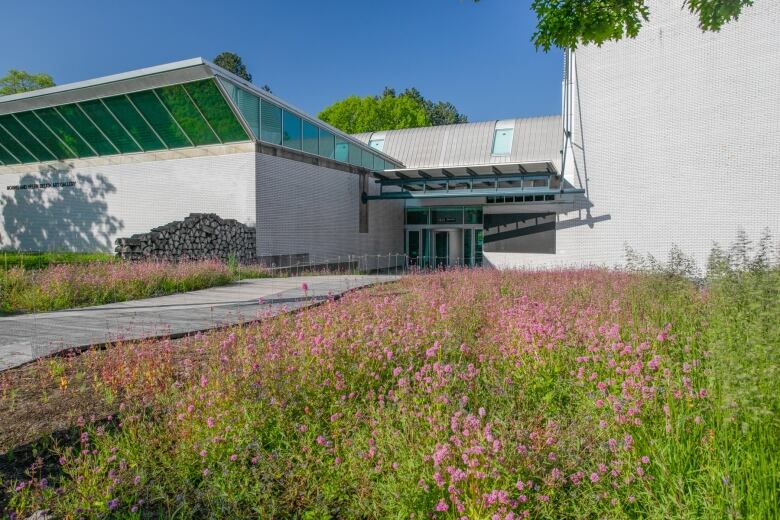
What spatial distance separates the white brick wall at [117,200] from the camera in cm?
1599

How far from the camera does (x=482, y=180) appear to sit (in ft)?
68.3

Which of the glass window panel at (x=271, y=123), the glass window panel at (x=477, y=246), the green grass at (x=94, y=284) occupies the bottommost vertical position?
the green grass at (x=94, y=284)

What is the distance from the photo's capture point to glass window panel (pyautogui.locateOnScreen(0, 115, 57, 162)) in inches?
765

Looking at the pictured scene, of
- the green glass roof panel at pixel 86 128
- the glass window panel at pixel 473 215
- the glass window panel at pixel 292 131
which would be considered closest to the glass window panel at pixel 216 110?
the glass window panel at pixel 292 131

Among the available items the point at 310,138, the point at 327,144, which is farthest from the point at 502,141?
the point at 310,138

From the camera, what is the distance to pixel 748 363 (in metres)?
2.64

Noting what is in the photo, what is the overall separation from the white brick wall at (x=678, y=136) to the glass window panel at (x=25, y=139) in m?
23.1

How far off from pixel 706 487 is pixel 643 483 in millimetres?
292

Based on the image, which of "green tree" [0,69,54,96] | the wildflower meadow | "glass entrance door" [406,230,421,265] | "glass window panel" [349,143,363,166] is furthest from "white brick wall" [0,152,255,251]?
"green tree" [0,69,54,96]

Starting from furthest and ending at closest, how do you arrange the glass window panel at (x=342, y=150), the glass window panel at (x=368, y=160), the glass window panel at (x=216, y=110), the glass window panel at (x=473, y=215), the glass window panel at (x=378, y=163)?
1. the glass window panel at (x=473, y=215)
2. the glass window panel at (x=378, y=163)
3. the glass window panel at (x=368, y=160)
4. the glass window panel at (x=342, y=150)
5. the glass window panel at (x=216, y=110)

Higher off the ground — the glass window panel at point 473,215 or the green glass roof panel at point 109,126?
the green glass roof panel at point 109,126

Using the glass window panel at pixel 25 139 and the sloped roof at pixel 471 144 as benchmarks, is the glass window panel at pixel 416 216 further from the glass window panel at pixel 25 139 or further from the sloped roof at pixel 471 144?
the glass window panel at pixel 25 139

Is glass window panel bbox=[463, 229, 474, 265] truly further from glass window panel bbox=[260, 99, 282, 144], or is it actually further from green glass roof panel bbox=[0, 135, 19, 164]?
green glass roof panel bbox=[0, 135, 19, 164]

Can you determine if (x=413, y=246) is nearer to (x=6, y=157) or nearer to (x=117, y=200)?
(x=117, y=200)
